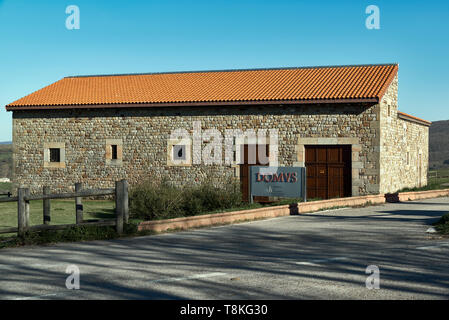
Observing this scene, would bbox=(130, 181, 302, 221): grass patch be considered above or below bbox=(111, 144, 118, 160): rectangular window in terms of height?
below

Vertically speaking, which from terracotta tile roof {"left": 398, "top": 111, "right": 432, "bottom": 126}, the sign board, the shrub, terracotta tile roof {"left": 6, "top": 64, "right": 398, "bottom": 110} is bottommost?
the shrub

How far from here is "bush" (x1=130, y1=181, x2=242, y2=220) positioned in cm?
1538

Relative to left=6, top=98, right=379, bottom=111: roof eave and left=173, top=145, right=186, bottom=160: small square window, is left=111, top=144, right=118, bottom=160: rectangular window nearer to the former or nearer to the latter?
left=6, top=98, right=379, bottom=111: roof eave

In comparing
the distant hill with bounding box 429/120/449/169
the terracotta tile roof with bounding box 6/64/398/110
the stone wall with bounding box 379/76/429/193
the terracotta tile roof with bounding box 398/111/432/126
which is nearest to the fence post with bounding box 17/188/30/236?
the terracotta tile roof with bounding box 6/64/398/110

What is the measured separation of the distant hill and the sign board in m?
86.4

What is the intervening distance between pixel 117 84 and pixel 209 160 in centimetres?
781

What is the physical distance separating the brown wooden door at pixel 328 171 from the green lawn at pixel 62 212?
806 cm

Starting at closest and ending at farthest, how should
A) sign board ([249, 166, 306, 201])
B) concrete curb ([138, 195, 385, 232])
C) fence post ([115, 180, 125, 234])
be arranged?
fence post ([115, 180, 125, 234])
concrete curb ([138, 195, 385, 232])
sign board ([249, 166, 306, 201])

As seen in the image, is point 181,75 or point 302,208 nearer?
point 302,208

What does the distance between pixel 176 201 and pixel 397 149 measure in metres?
12.7

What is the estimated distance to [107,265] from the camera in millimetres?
8336

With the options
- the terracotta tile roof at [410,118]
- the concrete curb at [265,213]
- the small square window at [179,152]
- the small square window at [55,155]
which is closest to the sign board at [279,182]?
the concrete curb at [265,213]
